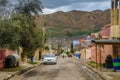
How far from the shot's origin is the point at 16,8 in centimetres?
3581

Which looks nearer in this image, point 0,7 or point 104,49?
point 0,7

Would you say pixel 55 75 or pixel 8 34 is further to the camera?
pixel 8 34

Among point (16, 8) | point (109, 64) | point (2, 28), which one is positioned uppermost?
point (16, 8)

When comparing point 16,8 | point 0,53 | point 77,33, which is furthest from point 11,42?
point 77,33

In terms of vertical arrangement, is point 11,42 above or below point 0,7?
below

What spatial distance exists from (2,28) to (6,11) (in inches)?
115

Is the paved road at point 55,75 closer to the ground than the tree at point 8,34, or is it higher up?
closer to the ground

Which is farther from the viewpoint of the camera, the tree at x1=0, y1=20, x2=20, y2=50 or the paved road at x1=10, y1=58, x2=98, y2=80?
the tree at x1=0, y1=20, x2=20, y2=50

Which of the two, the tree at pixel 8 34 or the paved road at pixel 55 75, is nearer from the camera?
the paved road at pixel 55 75

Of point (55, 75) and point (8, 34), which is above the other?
A: point (8, 34)

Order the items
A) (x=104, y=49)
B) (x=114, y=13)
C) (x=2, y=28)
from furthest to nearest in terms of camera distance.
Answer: (x=104, y=49) < (x=114, y=13) < (x=2, y=28)

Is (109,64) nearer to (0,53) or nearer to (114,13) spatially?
(114,13)

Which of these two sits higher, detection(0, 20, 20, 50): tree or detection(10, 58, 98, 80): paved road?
detection(0, 20, 20, 50): tree

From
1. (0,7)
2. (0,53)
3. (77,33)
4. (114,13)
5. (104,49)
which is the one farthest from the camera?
(77,33)
